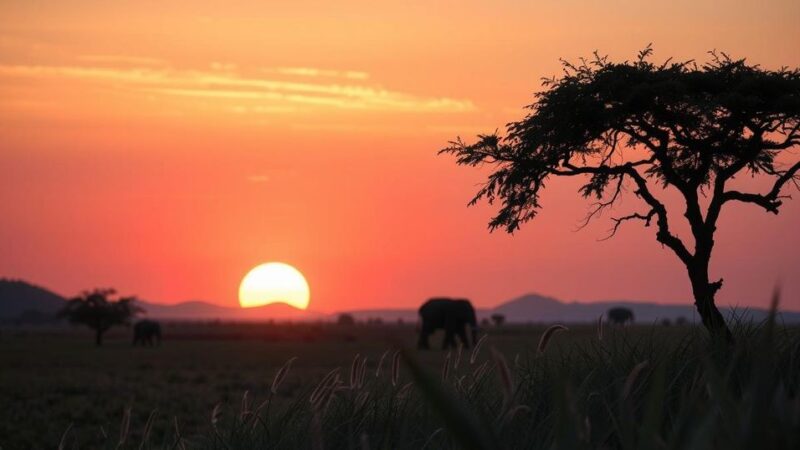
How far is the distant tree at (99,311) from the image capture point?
88688 millimetres

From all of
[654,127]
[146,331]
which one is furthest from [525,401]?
[146,331]

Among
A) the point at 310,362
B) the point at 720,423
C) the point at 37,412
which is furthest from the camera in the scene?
the point at 310,362

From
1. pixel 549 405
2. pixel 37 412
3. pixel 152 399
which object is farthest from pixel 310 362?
pixel 549 405

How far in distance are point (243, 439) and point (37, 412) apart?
817 inches

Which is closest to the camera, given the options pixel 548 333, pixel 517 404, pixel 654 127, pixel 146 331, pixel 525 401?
pixel 548 333

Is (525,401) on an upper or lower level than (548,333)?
lower

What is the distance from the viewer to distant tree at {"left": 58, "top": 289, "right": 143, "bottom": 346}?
291 feet

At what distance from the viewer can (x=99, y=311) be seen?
292 feet

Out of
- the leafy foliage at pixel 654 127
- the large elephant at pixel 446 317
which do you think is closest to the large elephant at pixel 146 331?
the large elephant at pixel 446 317

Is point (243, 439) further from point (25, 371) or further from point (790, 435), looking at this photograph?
point (25, 371)

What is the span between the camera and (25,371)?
4534cm

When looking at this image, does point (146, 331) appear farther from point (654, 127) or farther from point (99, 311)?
point (654, 127)

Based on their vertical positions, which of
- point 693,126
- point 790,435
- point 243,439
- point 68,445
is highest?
point 693,126

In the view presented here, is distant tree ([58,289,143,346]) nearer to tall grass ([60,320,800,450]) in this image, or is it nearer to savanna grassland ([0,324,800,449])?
savanna grassland ([0,324,800,449])
